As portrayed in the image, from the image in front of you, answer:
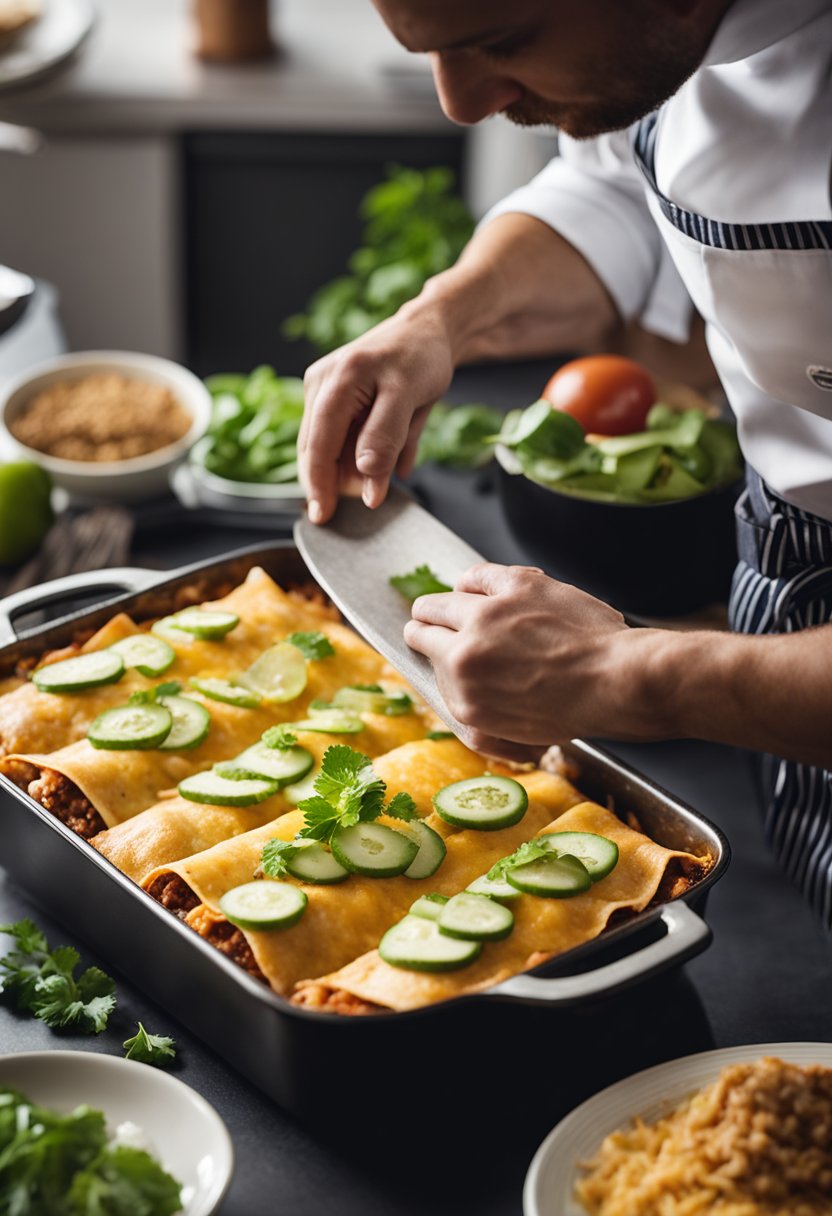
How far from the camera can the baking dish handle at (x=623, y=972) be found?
58.9 inches

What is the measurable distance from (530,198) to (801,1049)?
1.70 metres

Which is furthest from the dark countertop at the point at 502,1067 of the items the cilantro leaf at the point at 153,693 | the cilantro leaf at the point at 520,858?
the cilantro leaf at the point at 153,693

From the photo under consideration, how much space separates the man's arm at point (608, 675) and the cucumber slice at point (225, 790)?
0.37m

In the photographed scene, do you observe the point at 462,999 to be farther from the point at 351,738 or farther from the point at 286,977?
the point at 351,738

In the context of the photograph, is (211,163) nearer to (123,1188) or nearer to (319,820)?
(319,820)

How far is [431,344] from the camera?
2295mm

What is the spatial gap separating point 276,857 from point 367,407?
0.79 metres

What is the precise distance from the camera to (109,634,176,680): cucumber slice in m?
2.23

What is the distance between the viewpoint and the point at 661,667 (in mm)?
1587

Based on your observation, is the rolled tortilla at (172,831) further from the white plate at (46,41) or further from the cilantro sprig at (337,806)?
the white plate at (46,41)

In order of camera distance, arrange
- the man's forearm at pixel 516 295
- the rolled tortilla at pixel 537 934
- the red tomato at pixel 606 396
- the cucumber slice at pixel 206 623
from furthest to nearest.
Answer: the red tomato at pixel 606 396 < the man's forearm at pixel 516 295 < the cucumber slice at pixel 206 623 < the rolled tortilla at pixel 537 934

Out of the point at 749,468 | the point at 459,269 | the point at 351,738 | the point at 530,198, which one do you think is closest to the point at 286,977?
the point at 351,738

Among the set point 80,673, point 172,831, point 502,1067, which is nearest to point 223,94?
point 80,673

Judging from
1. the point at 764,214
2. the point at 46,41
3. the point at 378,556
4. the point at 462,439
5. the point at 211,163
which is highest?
the point at 764,214
